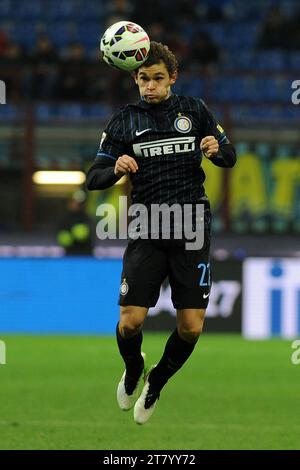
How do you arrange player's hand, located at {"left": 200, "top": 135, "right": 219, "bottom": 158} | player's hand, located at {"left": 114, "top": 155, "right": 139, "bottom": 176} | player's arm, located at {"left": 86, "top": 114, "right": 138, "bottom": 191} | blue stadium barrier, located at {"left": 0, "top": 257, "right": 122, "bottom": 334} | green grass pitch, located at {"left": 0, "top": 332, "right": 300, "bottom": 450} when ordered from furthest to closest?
blue stadium barrier, located at {"left": 0, "top": 257, "right": 122, "bottom": 334}
green grass pitch, located at {"left": 0, "top": 332, "right": 300, "bottom": 450}
player's arm, located at {"left": 86, "top": 114, "right": 138, "bottom": 191}
player's hand, located at {"left": 200, "top": 135, "right": 219, "bottom": 158}
player's hand, located at {"left": 114, "top": 155, "right": 139, "bottom": 176}

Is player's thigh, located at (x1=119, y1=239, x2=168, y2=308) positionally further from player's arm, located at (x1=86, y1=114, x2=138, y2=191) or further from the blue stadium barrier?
the blue stadium barrier

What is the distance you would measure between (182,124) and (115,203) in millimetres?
9990

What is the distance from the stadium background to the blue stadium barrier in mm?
18

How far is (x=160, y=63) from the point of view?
7250 mm

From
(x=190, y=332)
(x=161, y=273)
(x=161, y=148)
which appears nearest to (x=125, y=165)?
(x=161, y=148)

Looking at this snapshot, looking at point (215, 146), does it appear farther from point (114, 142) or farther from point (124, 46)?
point (124, 46)

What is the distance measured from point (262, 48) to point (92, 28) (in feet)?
10.6

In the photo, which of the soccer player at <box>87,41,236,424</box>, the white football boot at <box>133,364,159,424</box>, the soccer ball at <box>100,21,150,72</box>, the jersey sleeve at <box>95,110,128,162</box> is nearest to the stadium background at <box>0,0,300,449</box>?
the white football boot at <box>133,364,159,424</box>

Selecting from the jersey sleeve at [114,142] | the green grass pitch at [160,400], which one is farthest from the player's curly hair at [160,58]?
the green grass pitch at [160,400]

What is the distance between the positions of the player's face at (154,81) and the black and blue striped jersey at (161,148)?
116mm

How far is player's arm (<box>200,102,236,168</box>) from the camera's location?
714 cm

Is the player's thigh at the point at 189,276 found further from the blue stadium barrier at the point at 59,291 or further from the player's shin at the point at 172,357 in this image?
the blue stadium barrier at the point at 59,291

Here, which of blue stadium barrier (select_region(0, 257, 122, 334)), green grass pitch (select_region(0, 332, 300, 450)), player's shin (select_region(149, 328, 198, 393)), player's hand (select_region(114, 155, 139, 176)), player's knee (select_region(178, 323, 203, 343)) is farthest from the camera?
blue stadium barrier (select_region(0, 257, 122, 334))

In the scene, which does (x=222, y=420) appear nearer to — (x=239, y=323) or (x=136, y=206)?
(x=136, y=206)
